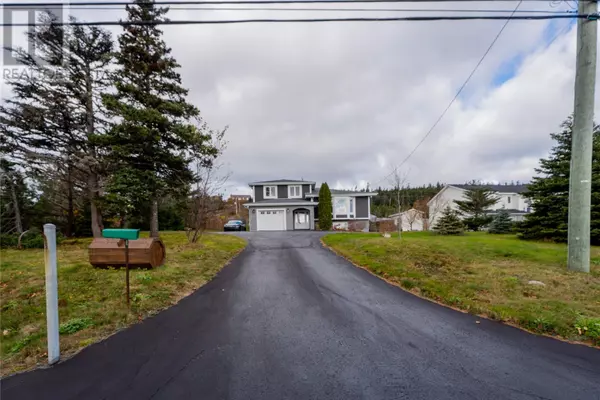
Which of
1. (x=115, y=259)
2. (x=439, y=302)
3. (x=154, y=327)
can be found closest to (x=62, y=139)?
(x=115, y=259)

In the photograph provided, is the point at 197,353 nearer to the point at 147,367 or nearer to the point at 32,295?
the point at 147,367

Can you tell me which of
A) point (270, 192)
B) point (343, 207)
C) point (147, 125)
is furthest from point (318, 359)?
point (270, 192)

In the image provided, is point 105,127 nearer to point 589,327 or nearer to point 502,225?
point 589,327

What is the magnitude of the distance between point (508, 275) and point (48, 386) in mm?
8346

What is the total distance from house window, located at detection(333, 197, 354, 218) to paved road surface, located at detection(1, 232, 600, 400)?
2134cm

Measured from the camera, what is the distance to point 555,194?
513 inches

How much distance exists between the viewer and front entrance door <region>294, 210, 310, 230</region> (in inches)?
980

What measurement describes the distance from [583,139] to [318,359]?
26.1ft

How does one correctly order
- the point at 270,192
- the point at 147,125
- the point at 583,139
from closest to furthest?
1. the point at 583,139
2. the point at 147,125
3. the point at 270,192

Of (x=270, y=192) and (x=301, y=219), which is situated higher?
(x=270, y=192)

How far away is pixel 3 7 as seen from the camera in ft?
15.1

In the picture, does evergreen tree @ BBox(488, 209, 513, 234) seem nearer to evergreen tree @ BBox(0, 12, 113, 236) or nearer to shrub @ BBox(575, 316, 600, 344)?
shrub @ BBox(575, 316, 600, 344)

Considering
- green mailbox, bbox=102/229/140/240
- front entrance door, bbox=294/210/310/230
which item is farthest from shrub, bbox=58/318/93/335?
front entrance door, bbox=294/210/310/230

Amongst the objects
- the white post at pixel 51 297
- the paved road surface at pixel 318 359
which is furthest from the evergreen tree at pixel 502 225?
the white post at pixel 51 297
